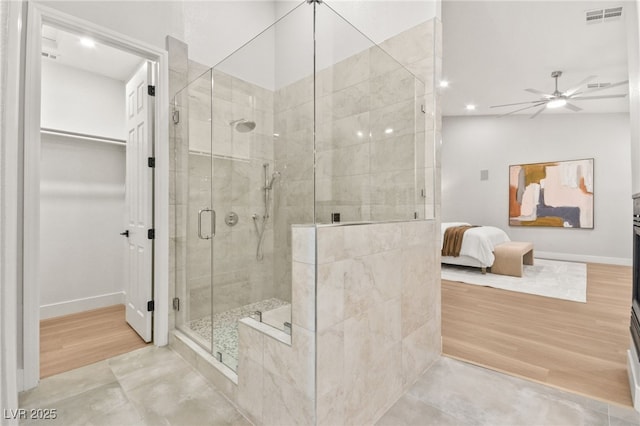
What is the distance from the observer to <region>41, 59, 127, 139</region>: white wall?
9.86 ft

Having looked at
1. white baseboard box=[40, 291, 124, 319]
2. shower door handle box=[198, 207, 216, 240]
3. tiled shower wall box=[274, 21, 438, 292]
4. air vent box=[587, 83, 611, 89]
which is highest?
air vent box=[587, 83, 611, 89]

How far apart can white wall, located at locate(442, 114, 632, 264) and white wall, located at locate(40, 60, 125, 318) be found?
648 cm

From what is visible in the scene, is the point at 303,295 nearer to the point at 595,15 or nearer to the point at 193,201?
the point at 193,201

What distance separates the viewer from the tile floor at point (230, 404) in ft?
4.93

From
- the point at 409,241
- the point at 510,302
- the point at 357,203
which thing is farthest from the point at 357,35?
the point at 510,302

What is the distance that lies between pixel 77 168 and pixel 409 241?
3500 millimetres

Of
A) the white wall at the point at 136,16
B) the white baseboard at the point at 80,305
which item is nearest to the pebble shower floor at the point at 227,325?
the white baseboard at the point at 80,305

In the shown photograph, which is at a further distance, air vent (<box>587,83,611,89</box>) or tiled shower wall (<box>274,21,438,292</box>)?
air vent (<box>587,83,611,89</box>)

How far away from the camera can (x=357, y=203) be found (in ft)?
7.55

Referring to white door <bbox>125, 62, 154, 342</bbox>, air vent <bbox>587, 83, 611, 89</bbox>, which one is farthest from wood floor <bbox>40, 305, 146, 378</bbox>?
air vent <bbox>587, 83, 611, 89</bbox>

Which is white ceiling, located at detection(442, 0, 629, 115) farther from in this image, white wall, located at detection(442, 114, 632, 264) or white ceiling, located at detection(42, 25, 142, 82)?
white ceiling, located at detection(42, 25, 142, 82)

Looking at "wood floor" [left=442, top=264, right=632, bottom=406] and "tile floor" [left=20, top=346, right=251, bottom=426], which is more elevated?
"wood floor" [left=442, top=264, right=632, bottom=406]

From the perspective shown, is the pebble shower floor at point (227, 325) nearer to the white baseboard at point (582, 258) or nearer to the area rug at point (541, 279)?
the area rug at point (541, 279)

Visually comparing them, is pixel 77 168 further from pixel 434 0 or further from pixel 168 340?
pixel 434 0
